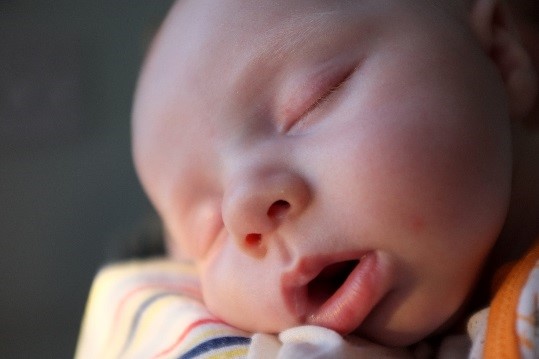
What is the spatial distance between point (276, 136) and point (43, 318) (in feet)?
2.08

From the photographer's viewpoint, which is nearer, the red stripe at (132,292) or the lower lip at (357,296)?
the lower lip at (357,296)

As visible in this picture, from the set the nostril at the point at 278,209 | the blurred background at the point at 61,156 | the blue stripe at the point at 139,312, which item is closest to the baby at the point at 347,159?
the nostril at the point at 278,209

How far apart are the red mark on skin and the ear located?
1.03 ft

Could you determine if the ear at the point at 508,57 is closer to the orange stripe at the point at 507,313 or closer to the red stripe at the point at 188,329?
the orange stripe at the point at 507,313

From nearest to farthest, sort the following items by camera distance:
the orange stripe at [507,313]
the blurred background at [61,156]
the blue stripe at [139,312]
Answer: the orange stripe at [507,313] → the blue stripe at [139,312] → the blurred background at [61,156]

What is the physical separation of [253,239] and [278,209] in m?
0.04

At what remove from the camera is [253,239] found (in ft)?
1.90

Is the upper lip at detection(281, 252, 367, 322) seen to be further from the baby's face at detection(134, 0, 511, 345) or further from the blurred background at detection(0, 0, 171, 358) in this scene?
the blurred background at detection(0, 0, 171, 358)

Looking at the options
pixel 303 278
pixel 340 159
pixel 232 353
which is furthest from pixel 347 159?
pixel 232 353

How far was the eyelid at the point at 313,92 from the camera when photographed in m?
0.60

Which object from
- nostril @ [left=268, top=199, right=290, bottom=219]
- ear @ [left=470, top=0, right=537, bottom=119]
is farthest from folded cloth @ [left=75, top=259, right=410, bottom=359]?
ear @ [left=470, top=0, right=537, bottom=119]

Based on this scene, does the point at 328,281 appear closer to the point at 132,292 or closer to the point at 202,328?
the point at 202,328

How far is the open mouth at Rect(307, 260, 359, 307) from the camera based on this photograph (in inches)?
23.3

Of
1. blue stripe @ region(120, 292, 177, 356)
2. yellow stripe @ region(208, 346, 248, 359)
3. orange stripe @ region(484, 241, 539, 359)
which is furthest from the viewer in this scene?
blue stripe @ region(120, 292, 177, 356)
